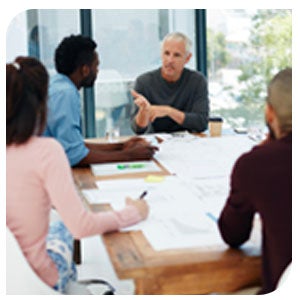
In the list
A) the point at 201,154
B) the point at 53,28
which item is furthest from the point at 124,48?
the point at 201,154

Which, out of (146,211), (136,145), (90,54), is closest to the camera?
(146,211)

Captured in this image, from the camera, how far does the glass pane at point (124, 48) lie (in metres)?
3.36

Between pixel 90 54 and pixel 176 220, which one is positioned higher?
pixel 90 54

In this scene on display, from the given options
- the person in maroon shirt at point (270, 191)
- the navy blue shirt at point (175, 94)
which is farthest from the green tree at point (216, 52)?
the person in maroon shirt at point (270, 191)

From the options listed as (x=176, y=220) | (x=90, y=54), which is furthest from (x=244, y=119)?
(x=176, y=220)

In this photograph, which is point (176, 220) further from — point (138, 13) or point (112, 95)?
point (138, 13)

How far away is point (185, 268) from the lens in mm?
1065

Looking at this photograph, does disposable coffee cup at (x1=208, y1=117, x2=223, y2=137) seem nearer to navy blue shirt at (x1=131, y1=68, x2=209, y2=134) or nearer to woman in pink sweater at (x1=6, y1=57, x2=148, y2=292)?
navy blue shirt at (x1=131, y1=68, x2=209, y2=134)

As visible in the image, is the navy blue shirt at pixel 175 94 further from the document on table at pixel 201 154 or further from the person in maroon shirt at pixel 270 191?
the person in maroon shirt at pixel 270 191

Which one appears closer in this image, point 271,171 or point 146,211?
point 271,171

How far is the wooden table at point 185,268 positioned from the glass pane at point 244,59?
41.7 inches
